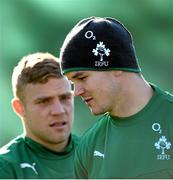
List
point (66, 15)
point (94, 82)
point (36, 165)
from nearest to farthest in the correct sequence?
1. point (94, 82)
2. point (36, 165)
3. point (66, 15)

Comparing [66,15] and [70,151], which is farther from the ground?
[66,15]

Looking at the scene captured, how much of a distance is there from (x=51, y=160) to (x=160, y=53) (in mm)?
7497

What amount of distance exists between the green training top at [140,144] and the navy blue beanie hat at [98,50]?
244mm

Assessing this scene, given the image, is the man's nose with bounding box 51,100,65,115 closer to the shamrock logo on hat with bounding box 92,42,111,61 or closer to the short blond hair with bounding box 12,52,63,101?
the short blond hair with bounding box 12,52,63,101

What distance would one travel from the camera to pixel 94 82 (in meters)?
4.04

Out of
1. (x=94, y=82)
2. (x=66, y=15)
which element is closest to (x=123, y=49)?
(x=94, y=82)

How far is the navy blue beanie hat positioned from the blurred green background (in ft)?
25.0

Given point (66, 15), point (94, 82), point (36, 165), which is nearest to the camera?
point (94, 82)

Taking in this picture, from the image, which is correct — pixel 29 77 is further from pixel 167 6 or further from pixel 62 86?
pixel 167 6

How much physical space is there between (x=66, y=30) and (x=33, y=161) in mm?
7705

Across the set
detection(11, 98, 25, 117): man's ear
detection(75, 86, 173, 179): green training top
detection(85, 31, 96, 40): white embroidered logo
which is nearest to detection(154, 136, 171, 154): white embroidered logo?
detection(75, 86, 173, 179): green training top

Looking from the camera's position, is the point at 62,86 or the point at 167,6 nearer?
the point at 62,86

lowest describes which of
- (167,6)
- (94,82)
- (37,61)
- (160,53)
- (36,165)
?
(36,165)

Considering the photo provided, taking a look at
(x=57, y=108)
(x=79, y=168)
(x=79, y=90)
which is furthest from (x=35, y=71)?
(x=79, y=90)
